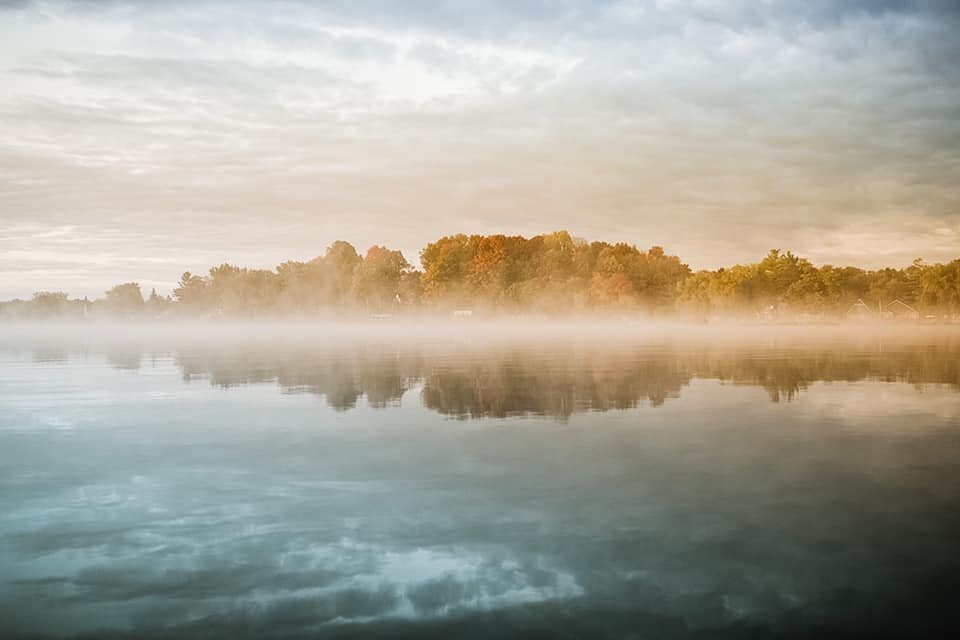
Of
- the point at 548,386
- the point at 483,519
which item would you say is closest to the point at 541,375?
the point at 548,386

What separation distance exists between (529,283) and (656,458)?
164m

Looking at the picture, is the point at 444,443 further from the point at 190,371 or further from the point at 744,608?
the point at 190,371

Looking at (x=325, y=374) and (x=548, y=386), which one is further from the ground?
(x=548, y=386)

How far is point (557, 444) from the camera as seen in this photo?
55.4ft

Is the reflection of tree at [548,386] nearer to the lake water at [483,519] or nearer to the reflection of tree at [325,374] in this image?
the lake water at [483,519]

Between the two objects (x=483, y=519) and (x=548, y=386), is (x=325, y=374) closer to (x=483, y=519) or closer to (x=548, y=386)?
(x=548, y=386)

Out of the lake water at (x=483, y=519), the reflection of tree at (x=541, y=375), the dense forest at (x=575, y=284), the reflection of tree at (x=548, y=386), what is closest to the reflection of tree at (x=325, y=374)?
the reflection of tree at (x=541, y=375)

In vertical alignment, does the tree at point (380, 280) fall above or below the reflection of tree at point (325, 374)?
above

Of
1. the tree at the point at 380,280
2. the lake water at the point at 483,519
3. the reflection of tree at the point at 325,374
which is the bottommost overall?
the reflection of tree at the point at 325,374

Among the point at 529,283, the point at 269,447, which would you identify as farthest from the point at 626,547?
the point at 529,283

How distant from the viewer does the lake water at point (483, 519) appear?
25.9 ft

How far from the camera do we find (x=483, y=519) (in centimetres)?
1109

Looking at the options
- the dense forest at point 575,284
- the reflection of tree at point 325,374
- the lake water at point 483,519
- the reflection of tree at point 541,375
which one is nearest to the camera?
the lake water at point 483,519

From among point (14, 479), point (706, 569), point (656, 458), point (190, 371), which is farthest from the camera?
point (190, 371)
